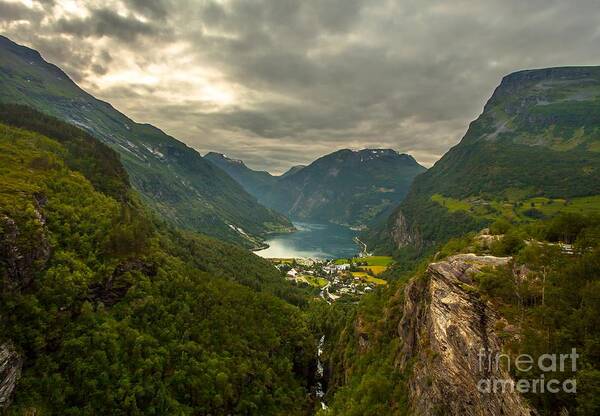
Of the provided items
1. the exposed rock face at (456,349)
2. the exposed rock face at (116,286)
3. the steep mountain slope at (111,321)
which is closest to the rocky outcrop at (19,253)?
the steep mountain slope at (111,321)

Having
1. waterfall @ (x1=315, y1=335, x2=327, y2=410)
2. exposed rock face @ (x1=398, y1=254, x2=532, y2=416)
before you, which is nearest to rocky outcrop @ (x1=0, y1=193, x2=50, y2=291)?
exposed rock face @ (x1=398, y1=254, x2=532, y2=416)

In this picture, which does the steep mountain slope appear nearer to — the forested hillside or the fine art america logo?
the forested hillside

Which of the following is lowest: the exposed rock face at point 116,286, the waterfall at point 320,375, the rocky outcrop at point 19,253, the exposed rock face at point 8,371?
the waterfall at point 320,375

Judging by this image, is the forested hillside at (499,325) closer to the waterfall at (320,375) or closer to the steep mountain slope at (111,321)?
the steep mountain slope at (111,321)

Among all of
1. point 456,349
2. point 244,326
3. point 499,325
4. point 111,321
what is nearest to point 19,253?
point 111,321

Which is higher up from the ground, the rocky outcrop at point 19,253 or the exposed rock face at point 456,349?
the exposed rock face at point 456,349

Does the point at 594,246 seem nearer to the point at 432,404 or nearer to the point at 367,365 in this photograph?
the point at 432,404

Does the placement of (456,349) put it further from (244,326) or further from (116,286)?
(116,286)
